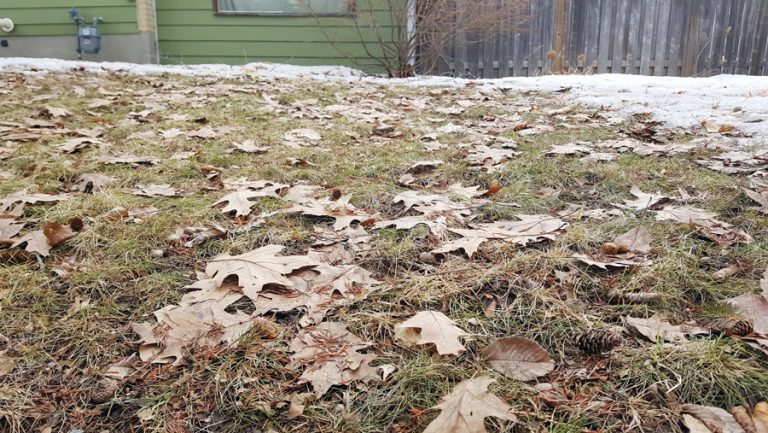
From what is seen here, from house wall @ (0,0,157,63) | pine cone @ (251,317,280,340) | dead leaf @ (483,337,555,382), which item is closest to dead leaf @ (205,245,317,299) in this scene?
pine cone @ (251,317,280,340)

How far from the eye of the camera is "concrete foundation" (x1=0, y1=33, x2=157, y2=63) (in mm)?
7684

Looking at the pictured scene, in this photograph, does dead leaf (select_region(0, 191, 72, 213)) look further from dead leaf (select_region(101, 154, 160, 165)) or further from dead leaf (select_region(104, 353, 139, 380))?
dead leaf (select_region(104, 353, 139, 380))

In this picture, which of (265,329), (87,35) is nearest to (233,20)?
(87,35)

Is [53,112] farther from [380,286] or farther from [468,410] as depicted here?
[468,410]

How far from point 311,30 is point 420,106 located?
4.22 meters

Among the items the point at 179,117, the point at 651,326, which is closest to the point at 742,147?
the point at 651,326

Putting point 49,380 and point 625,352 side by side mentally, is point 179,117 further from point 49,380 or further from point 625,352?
point 625,352

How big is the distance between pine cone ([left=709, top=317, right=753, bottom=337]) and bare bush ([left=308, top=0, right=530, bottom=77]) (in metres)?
6.77

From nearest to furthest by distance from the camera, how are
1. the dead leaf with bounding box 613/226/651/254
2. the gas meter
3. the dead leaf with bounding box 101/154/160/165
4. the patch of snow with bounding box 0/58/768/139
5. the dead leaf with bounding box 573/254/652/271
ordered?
the dead leaf with bounding box 573/254/652/271, the dead leaf with bounding box 613/226/651/254, the dead leaf with bounding box 101/154/160/165, the patch of snow with bounding box 0/58/768/139, the gas meter

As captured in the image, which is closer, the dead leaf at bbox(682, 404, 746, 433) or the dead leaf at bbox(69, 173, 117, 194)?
the dead leaf at bbox(682, 404, 746, 433)

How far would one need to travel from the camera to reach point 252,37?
317 inches

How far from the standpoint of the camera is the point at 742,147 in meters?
2.85

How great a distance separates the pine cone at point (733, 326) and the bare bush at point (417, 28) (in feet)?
22.2

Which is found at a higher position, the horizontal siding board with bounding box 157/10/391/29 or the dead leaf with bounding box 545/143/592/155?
the horizontal siding board with bounding box 157/10/391/29
